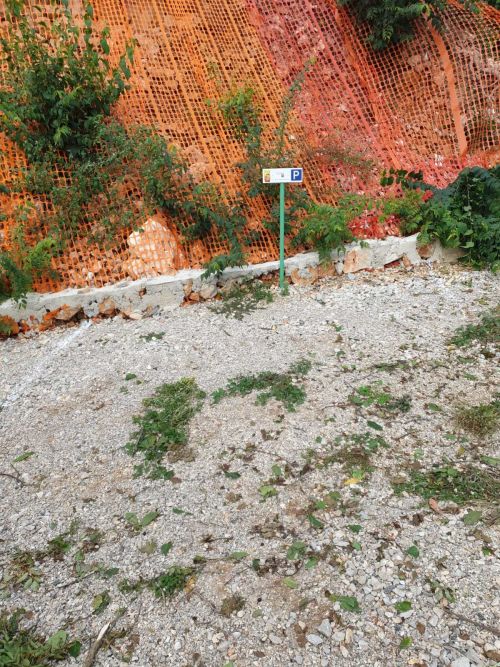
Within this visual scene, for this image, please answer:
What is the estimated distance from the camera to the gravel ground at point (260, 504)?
2.14m

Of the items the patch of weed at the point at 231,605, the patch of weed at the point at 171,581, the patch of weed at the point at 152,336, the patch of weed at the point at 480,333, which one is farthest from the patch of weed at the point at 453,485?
the patch of weed at the point at 152,336

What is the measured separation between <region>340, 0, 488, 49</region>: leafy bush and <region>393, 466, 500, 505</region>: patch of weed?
622 cm

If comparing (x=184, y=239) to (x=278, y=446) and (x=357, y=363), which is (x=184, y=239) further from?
(x=278, y=446)

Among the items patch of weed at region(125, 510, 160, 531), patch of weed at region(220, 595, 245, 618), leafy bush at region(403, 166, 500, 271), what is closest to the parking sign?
leafy bush at region(403, 166, 500, 271)

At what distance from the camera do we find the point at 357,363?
409cm

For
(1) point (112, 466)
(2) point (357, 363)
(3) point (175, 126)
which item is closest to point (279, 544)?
(1) point (112, 466)

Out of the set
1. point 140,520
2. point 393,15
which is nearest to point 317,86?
point 393,15

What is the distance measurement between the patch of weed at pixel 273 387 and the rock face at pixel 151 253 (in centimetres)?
194

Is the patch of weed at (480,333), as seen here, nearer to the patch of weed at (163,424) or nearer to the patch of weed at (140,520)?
the patch of weed at (163,424)

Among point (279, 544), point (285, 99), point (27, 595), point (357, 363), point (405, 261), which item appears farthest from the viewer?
point (285, 99)

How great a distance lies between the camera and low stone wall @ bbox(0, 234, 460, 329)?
16.4ft

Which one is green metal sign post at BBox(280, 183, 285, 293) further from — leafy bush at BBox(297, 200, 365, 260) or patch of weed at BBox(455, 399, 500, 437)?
patch of weed at BBox(455, 399, 500, 437)

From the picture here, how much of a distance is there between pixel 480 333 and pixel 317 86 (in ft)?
15.1

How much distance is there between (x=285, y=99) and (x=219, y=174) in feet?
5.48
